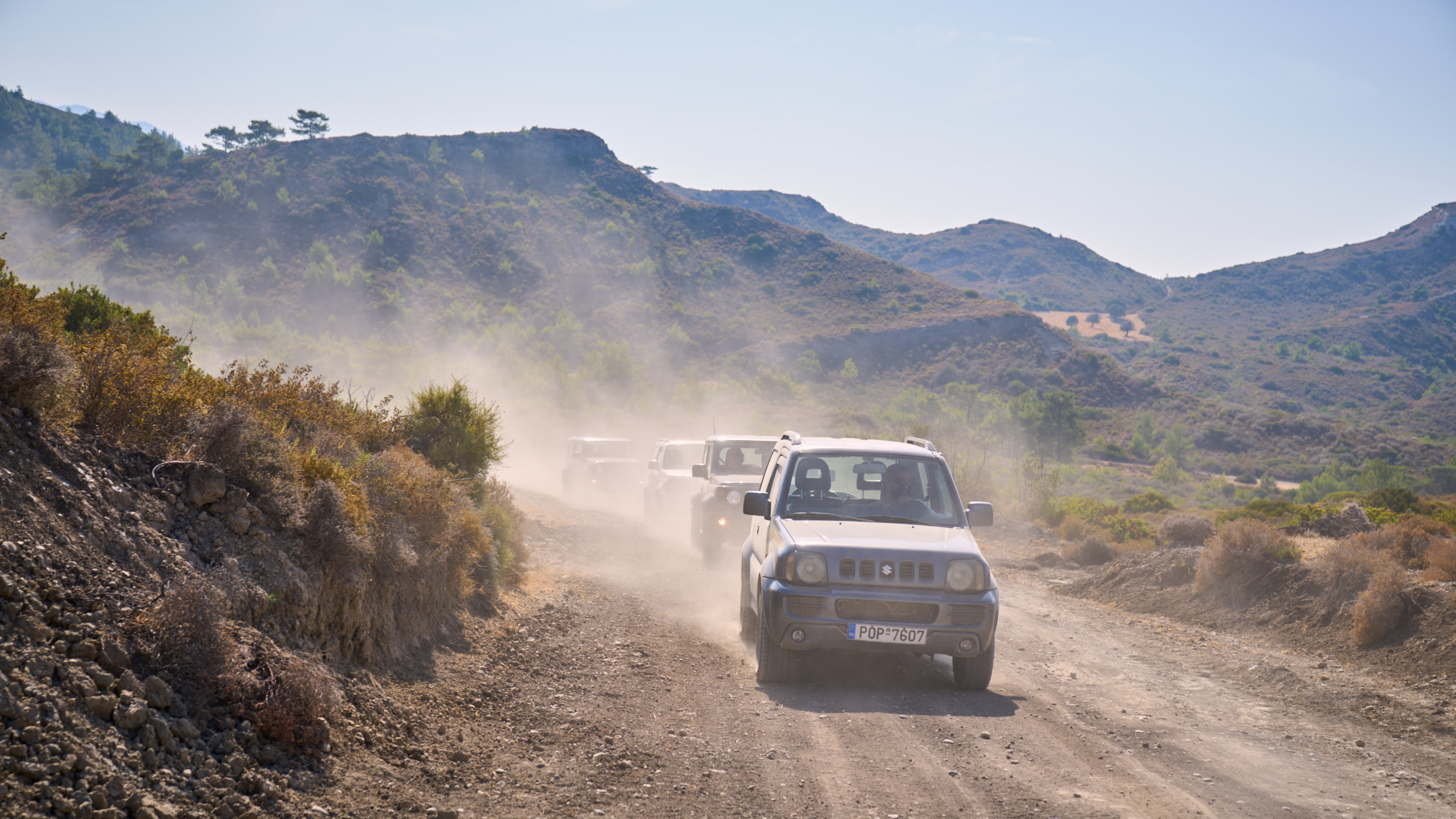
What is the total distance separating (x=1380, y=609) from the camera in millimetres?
9211

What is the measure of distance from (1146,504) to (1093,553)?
38.1 ft

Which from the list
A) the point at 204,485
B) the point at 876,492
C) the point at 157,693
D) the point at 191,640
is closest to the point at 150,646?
the point at 191,640

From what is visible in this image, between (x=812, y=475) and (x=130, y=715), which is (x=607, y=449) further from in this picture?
(x=130, y=715)

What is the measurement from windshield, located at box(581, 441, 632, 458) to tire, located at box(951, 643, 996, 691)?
20.7m

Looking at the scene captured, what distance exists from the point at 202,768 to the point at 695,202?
117872mm

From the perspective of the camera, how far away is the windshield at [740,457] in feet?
48.5

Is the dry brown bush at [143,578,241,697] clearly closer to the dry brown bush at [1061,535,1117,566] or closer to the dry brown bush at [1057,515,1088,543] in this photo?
the dry brown bush at [1061,535,1117,566]

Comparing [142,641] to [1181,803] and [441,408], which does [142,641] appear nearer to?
[1181,803]

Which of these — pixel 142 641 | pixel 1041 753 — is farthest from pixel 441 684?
pixel 1041 753

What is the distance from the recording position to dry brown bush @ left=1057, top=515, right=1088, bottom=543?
20750mm

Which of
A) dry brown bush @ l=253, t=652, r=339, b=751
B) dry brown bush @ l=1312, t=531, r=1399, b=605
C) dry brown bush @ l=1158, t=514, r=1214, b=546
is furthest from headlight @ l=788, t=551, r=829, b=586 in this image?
dry brown bush @ l=1158, t=514, r=1214, b=546

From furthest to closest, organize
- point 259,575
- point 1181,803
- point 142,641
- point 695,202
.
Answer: point 695,202 < point 259,575 < point 1181,803 < point 142,641

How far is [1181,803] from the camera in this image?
4.81 meters

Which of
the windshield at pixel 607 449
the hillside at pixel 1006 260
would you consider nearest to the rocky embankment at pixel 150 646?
the windshield at pixel 607 449
